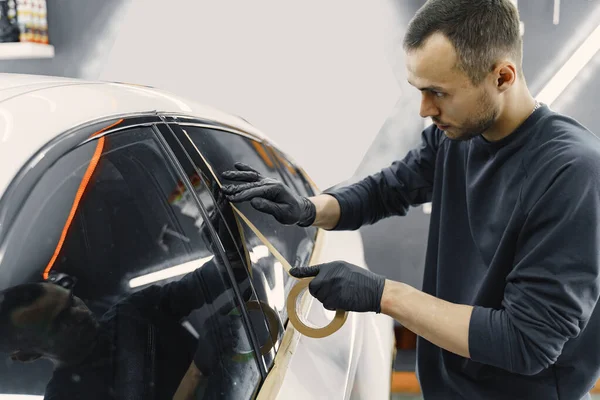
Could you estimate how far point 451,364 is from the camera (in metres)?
1.37

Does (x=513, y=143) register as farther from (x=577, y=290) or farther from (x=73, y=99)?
(x=73, y=99)

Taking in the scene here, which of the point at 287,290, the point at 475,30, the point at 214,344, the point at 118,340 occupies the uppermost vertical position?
the point at 475,30

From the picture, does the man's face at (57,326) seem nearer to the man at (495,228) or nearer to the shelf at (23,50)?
the man at (495,228)

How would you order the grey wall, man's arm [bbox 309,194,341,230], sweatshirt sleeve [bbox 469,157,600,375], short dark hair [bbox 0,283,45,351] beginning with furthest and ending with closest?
the grey wall, man's arm [bbox 309,194,341,230], sweatshirt sleeve [bbox 469,157,600,375], short dark hair [bbox 0,283,45,351]

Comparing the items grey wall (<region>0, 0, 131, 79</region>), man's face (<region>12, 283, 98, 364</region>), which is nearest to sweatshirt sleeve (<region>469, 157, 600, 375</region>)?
man's face (<region>12, 283, 98, 364</region>)

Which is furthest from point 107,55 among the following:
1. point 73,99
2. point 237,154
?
point 73,99

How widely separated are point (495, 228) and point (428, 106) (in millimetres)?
324

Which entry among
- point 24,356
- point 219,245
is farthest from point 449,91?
point 24,356

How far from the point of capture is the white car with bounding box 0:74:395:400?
2.38 feet

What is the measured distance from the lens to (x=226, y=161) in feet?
4.42

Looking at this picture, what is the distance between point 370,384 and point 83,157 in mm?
924

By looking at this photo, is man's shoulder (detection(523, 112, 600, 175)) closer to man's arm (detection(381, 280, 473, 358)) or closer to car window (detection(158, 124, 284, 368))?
man's arm (detection(381, 280, 473, 358))

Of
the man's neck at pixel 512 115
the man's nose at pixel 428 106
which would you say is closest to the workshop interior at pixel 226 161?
the man's nose at pixel 428 106

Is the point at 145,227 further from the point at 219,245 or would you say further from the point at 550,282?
the point at 550,282
